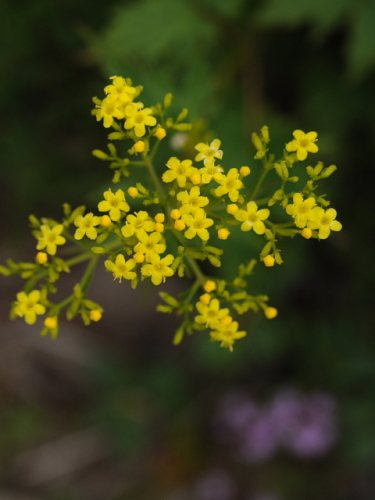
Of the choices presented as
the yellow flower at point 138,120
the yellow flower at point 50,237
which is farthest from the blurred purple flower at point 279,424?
the yellow flower at point 138,120

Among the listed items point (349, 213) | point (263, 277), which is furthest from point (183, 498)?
point (349, 213)

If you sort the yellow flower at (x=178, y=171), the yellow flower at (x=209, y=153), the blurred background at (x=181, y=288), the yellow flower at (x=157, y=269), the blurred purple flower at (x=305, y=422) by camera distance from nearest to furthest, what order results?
the yellow flower at (x=157, y=269), the yellow flower at (x=178, y=171), the yellow flower at (x=209, y=153), the blurred background at (x=181, y=288), the blurred purple flower at (x=305, y=422)

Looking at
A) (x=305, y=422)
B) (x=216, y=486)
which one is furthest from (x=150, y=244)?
(x=216, y=486)

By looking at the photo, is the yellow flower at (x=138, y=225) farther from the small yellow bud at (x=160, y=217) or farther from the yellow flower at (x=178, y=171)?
the yellow flower at (x=178, y=171)

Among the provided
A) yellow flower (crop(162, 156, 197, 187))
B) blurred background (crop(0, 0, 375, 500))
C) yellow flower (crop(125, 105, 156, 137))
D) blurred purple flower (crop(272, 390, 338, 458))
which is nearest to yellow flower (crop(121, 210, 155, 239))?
yellow flower (crop(162, 156, 197, 187))

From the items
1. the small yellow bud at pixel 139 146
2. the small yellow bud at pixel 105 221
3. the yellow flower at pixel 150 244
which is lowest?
the yellow flower at pixel 150 244

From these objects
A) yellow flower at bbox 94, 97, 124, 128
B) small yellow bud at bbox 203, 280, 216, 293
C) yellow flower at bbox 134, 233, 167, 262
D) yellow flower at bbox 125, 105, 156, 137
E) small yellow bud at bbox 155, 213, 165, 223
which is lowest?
small yellow bud at bbox 203, 280, 216, 293

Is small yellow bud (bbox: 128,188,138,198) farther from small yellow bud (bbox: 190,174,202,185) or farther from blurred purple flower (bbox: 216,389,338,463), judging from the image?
blurred purple flower (bbox: 216,389,338,463)
